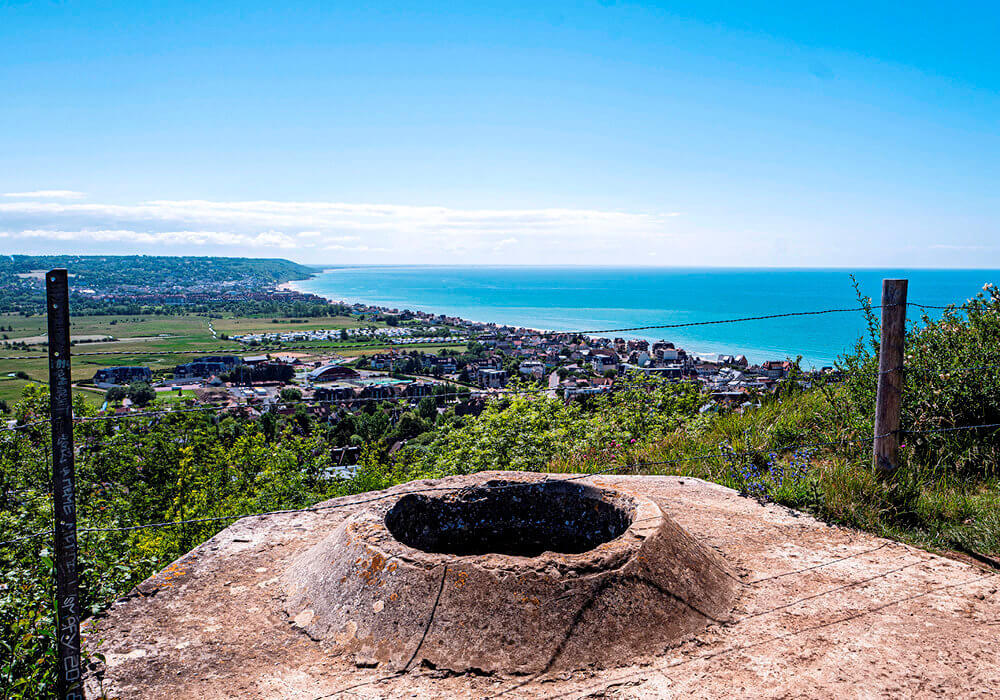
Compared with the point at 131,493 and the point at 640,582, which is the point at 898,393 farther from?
the point at 131,493

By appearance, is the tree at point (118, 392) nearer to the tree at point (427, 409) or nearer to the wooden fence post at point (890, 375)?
the tree at point (427, 409)

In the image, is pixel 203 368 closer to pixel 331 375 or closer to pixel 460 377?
pixel 331 375

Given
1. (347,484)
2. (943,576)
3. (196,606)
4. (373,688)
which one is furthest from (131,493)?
(943,576)

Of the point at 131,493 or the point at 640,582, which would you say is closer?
the point at 640,582

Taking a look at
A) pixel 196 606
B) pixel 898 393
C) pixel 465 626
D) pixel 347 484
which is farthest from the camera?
pixel 347 484

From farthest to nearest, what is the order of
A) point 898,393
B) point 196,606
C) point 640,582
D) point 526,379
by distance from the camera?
point 526,379
point 898,393
point 196,606
point 640,582

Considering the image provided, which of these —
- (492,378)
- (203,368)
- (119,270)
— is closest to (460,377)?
(492,378)

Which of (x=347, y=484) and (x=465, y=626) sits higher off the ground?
(x=465, y=626)
